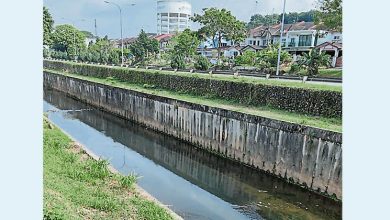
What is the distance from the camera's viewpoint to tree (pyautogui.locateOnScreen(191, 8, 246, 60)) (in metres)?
32.9

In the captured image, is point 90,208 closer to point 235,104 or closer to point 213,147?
point 213,147

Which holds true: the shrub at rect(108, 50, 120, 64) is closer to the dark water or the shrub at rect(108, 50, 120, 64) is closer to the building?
the building

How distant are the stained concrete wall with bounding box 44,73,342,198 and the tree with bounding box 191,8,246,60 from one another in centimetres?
1642

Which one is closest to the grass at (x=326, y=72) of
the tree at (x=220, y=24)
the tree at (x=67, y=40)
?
the tree at (x=220, y=24)

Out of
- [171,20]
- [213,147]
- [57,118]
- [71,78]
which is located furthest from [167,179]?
[171,20]

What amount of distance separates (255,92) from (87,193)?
995 centimetres

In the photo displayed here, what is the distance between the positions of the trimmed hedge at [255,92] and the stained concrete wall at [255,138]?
2.09 meters

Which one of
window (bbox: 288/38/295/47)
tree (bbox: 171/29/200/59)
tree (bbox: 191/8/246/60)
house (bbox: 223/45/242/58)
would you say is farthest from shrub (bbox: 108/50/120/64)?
window (bbox: 288/38/295/47)

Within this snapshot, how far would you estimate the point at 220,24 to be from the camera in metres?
33.4

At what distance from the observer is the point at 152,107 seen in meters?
17.8

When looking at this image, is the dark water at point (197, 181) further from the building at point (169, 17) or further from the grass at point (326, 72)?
the building at point (169, 17)

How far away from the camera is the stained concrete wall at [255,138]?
956cm

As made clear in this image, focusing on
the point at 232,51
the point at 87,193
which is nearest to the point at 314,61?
the point at 87,193

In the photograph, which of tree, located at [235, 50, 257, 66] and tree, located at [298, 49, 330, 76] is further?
tree, located at [235, 50, 257, 66]
